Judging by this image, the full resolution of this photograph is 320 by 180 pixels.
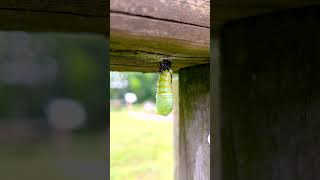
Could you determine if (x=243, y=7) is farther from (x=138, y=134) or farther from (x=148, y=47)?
(x=138, y=134)

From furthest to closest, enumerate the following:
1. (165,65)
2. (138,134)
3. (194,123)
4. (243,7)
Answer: (138,134) < (194,123) < (165,65) < (243,7)

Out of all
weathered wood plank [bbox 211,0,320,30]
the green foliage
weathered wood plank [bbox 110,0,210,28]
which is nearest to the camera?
weathered wood plank [bbox 211,0,320,30]

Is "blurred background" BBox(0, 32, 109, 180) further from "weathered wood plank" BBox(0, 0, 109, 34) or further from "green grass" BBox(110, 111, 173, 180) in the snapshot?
"green grass" BBox(110, 111, 173, 180)

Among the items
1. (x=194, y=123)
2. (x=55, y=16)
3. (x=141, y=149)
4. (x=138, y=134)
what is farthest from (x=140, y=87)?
(x=55, y=16)

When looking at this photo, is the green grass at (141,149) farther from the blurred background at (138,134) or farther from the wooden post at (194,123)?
the wooden post at (194,123)

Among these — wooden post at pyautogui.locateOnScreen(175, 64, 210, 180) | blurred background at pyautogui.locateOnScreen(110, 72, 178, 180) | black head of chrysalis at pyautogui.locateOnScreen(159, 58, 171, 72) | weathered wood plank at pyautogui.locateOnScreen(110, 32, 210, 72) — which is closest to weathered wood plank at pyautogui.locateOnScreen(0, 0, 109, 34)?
weathered wood plank at pyautogui.locateOnScreen(110, 32, 210, 72)

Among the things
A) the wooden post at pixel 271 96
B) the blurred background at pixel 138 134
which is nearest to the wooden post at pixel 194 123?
the blurred background at pixel 138 134

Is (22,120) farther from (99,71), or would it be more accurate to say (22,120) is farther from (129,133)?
(129,133)
